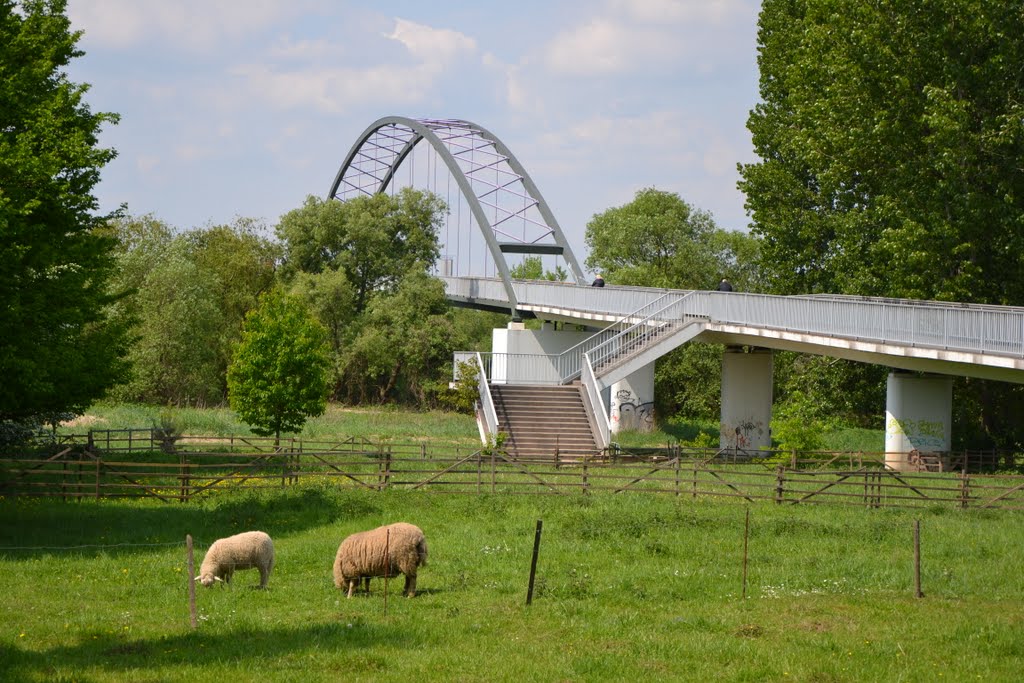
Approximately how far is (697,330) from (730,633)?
85.0 feet

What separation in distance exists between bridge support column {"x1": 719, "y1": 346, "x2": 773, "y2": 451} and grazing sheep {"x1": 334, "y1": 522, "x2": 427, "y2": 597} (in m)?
27.8

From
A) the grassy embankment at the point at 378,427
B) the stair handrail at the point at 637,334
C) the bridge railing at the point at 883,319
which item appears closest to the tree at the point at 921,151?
the bridge railing at the point at 883,319

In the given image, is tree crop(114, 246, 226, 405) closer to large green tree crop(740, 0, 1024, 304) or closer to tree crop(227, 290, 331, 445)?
tree crop(227, 290, 331, 445)

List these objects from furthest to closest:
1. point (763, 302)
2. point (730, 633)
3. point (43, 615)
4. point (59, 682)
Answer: point (763, 302)
point (43, 615)
point (730, 633)
point (59, 682)

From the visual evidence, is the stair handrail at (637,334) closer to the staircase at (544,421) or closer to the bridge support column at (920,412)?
the staircase at (544,421)

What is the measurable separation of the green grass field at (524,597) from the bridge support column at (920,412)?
11292 millimetres

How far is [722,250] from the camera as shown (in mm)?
79438

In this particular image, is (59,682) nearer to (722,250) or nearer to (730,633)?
(730,633)

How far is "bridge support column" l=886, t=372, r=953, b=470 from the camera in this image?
35.9 m

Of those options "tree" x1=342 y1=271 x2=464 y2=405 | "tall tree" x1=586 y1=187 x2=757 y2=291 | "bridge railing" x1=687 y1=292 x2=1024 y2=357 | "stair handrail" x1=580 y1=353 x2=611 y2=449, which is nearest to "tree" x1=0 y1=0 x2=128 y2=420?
"stair handrail" x1=580 y1=353 x2=611 y2=449

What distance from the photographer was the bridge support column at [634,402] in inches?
1966

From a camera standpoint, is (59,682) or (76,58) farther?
(76,58)

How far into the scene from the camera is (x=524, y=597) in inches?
663

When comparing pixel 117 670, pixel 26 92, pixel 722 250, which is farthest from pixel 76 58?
pixel 722 250
